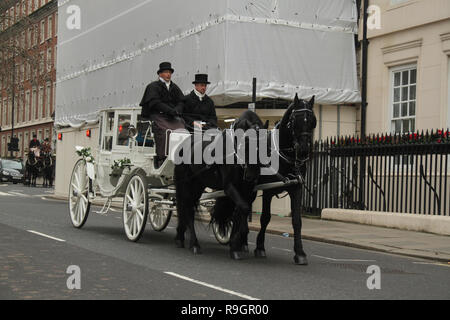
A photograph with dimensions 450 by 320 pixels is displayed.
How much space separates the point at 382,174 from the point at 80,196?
812 centimetres

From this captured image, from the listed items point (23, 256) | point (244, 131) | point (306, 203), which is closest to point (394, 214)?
point (306, 203)

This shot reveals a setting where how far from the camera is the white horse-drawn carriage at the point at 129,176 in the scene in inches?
440

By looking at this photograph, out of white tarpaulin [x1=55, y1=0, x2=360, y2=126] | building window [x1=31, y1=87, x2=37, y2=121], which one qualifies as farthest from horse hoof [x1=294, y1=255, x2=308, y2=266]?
A: building window [x1=31, y1=87, x2=37, y2=121]

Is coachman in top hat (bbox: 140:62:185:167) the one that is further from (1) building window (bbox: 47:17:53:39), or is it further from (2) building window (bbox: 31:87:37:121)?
(2) building window (bbox: 31:87:37:121)

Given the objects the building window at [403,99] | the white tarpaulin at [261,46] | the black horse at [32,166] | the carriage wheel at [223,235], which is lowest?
the carriage wheel at [223,235]

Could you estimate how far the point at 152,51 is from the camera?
2406 cm

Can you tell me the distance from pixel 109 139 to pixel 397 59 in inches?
357

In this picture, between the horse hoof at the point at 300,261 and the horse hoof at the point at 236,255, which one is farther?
the horse hoof at the point at 236,255

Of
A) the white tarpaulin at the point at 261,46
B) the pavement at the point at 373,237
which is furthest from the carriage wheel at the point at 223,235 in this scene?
→ the white tarpaulin at the point at 261,46

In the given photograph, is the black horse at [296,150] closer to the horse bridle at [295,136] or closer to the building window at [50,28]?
the horse bridle at [295,136]

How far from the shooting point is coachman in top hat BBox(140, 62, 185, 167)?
1112cm

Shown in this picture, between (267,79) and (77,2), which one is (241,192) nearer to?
(267,79)

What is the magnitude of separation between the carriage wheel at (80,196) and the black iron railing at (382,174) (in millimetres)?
6819

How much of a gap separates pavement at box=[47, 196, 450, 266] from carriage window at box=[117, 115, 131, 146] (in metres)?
2.16
